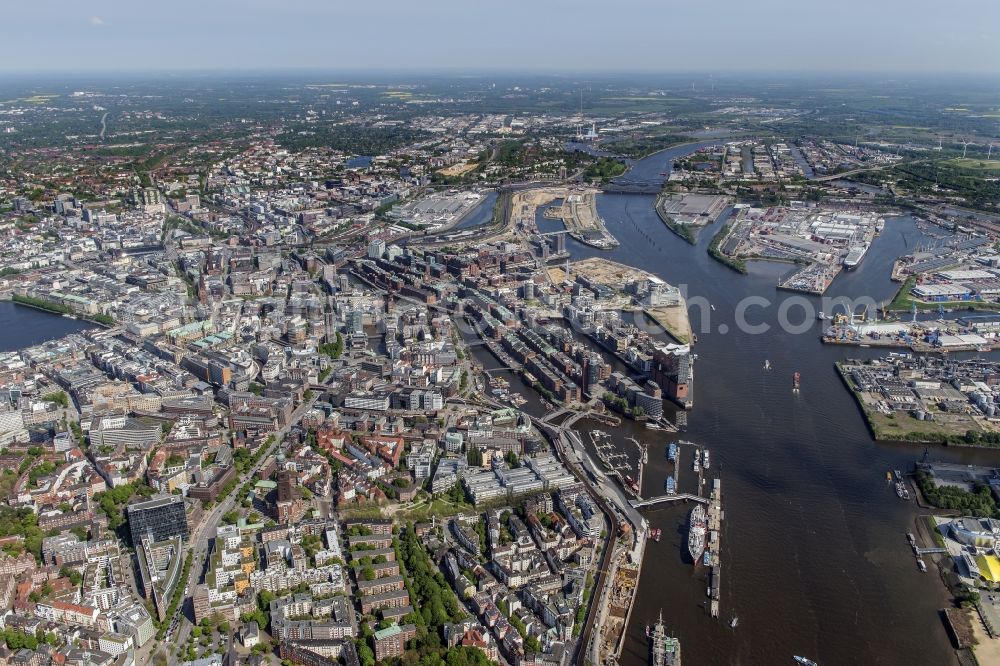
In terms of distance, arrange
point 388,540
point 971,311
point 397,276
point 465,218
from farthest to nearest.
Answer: point 465,218 → point 397,276 → point 971,311 → point 388,540

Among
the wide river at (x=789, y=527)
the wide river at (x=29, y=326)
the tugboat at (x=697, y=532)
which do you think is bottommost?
the wide river at (x=29, y=326)

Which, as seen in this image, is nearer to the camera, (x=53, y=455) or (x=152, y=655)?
(x=152, y=655)

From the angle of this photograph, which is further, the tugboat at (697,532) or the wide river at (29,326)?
the wide river at (29,326)

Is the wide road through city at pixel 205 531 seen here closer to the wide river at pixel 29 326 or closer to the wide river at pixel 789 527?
the wide river at pixel 789 527

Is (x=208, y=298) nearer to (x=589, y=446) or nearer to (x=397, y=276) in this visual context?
(x=397, y=276)

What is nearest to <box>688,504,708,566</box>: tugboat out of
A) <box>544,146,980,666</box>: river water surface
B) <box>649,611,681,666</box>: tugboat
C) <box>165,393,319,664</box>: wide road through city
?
<box>544,146,980,666</box>: river water surface

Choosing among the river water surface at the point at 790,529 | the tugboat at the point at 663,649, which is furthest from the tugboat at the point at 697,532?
the tugboat at the point at 663,649

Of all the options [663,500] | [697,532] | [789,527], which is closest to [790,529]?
[789,527]

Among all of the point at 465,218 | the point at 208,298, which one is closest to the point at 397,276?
the point at 208,298

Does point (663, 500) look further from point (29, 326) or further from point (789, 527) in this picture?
point (29, 326)

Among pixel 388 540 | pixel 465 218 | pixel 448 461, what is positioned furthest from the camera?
pixel 465 218
